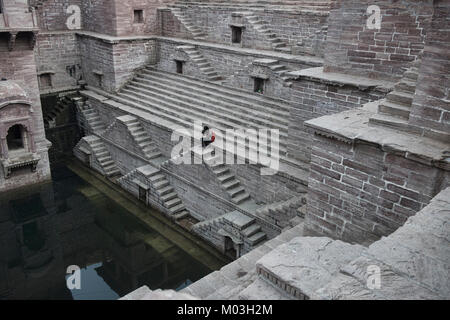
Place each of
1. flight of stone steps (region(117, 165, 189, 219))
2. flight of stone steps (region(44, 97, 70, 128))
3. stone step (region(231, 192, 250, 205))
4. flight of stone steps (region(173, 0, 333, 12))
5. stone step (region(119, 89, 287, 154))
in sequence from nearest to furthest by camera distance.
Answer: stone step (region(231, 192, 250, 205))
flight of stone steps (region(117, 165, 189, 219))
stone step (region(119, 89, 287, 154))
flight of stone steps (region(173, 0, 333, 12))
flight of stone steps (region(44, 97, 70, 128))

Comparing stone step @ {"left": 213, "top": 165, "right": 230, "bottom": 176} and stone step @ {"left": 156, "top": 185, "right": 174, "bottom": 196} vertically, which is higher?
stone step @ {"left": 213, "top": 165, "right": 230, "bottom": 176}

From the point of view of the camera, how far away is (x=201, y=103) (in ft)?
48.2

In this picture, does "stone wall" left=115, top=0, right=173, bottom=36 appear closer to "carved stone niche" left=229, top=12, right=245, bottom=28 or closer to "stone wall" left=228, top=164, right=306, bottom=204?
"carved stone niche" left=229, top=12, right=245, bottom=28

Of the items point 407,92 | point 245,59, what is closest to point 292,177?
point 407,92

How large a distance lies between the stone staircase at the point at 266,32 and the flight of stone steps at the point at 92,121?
7.89m

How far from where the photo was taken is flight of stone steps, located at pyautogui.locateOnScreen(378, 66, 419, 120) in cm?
610

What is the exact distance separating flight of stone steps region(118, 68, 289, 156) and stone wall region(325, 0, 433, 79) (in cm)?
317

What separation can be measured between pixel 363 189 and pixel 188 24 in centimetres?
1418

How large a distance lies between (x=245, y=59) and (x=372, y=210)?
9.88m

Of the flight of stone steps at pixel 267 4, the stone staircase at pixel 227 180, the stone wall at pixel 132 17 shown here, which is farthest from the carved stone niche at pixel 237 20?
the stone staircase at pixel 227 180

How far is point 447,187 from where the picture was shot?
500 centimetres

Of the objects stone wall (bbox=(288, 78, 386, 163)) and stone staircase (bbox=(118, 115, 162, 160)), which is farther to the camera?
stone staircase (bbox=(118, 115, 162, 160))

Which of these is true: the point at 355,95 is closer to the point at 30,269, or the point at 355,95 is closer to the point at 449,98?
the point at 449,98

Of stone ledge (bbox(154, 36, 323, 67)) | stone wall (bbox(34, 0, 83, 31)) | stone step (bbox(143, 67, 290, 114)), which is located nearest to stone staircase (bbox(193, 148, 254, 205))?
stone step (bbox(143, 67, 290, 114))
